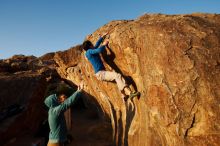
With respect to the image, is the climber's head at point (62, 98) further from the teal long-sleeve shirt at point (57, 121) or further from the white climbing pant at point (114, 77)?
the white climbing pant at point (114, 77)

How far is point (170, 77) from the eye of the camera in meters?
8.27

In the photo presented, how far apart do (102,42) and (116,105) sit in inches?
90.9

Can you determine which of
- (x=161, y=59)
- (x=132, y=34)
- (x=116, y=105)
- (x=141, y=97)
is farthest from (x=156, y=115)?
(x=116, y=105)

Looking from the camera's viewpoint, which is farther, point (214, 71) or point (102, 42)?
point (102, 42)

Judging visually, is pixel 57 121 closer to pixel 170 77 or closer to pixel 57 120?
pixel 57 120

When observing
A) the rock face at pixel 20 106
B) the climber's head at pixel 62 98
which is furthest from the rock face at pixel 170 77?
the rock face at pixel 20 106

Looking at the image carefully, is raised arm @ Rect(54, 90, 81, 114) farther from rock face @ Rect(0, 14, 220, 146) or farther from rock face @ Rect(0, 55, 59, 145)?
A: rock face @ Rect(0, 55, 59, 145)

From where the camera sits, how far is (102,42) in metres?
10.8

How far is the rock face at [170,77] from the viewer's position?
789 centimetres

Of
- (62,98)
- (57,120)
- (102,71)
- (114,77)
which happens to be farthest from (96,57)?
(57,120)

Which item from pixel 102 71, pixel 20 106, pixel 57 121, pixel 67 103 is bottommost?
pixel 57 121

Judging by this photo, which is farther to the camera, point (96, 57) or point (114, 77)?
point (96, 57)

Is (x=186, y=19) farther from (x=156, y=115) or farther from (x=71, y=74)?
(x=71, y=74)

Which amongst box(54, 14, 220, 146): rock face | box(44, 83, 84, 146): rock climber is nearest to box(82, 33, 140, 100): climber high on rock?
box(54, 14, 220, 146): rock face
